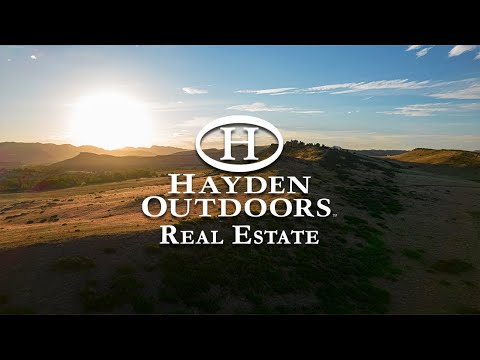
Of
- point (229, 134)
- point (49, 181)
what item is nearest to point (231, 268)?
point (229, 134)

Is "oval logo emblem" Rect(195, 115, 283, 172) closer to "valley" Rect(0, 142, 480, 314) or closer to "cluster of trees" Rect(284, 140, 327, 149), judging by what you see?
"valley" Rect(0, 142, 480, 314)

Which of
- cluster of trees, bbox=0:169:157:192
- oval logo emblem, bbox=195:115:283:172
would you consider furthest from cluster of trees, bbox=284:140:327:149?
oval logo emblem, bbox=195:115:283:172

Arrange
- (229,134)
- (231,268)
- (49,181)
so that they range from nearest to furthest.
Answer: (229,134), (231,268), (49,181)

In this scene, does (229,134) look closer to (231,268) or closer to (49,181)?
(231,268)

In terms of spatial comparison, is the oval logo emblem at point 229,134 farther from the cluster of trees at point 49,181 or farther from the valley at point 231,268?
the cluster of trees at point 49,181

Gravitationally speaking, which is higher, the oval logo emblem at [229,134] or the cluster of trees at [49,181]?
the oval logo emblem at [229,134]

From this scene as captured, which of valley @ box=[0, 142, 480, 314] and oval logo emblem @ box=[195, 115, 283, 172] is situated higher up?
oval logo emblem @ box=[195, 115, 283, 172]

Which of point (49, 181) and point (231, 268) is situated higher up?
point (49, 181)

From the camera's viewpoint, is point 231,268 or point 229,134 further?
point 231,268

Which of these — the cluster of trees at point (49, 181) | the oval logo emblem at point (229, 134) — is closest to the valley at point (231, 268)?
the oval logo emblem at point (229, 134)
